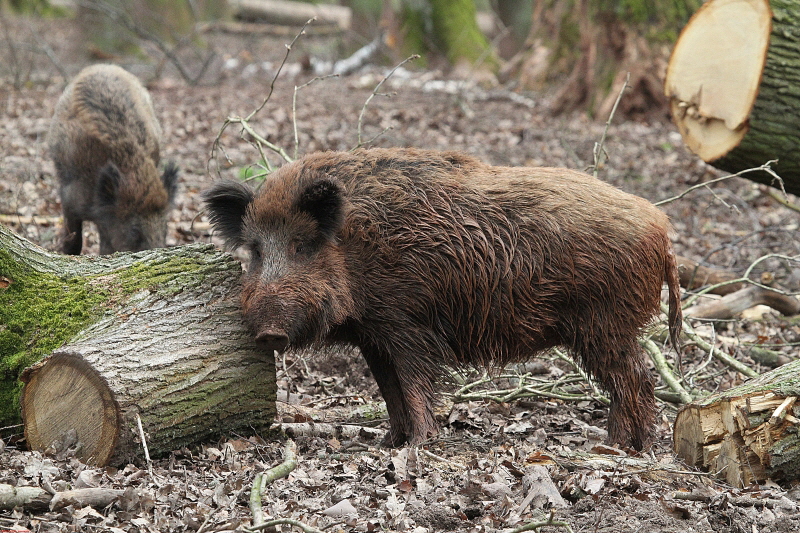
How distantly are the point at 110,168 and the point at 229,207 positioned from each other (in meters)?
4.14

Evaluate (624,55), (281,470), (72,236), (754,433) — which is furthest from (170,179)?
(624,55)

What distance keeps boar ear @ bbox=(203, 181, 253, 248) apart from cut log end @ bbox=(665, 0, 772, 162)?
4777 millimetres

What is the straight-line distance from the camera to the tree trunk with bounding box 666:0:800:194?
310 inches

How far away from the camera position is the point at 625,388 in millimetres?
6082

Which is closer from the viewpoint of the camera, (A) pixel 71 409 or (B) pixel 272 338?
(A) pixel 71 409

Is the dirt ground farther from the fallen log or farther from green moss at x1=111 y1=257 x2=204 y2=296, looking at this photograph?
green moss at x1=111 y1=257 x2=204 y2=296

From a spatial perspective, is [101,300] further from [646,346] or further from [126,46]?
[126,46]

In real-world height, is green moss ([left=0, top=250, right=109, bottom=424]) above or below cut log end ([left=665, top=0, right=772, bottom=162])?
below

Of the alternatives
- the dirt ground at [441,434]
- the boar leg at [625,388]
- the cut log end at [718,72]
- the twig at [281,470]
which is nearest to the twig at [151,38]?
the dirt ground at [441,434]

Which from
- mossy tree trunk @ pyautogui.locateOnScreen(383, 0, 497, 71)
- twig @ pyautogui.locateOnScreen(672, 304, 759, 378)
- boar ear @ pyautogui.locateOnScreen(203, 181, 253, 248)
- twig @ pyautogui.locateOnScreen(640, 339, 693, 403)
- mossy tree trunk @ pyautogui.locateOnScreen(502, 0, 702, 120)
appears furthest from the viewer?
mossy tree trunk @ pyautogui.locateOnScreen(383, 0, 497, 71)

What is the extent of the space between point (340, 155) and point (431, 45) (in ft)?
49.0

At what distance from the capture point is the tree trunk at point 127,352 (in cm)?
498

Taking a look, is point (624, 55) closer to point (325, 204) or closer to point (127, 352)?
point (325, 204)

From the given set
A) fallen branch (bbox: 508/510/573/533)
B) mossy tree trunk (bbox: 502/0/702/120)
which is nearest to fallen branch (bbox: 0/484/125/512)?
fallen branch (bbox: 508/510/573/533)
